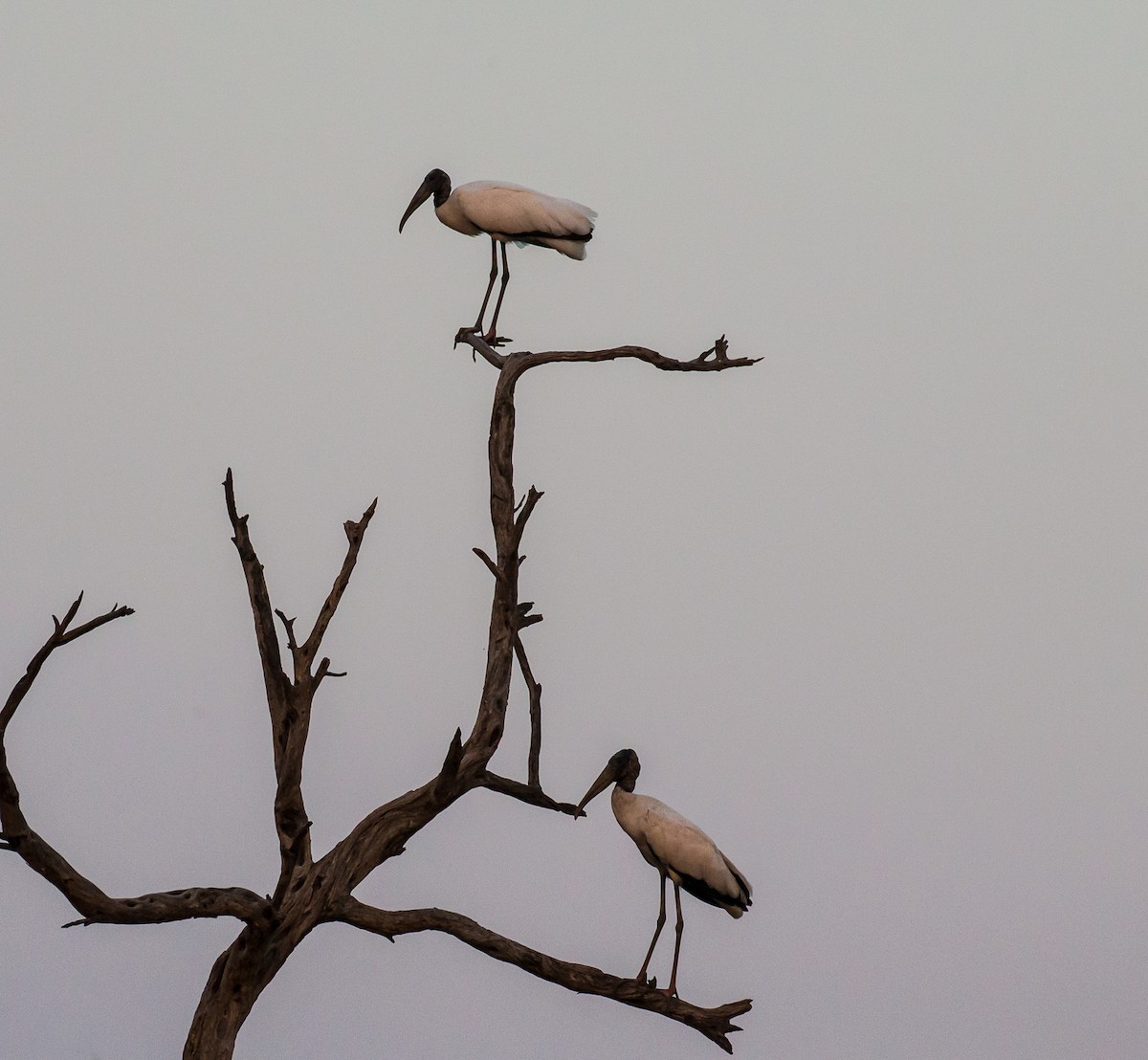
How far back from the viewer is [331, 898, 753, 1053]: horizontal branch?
7.16 metres

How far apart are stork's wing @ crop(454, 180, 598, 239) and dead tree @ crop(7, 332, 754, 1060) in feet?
3.31

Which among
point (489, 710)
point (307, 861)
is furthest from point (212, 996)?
point (489, 710)

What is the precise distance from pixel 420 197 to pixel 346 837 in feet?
11.6

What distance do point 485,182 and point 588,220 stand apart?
604 millimetres

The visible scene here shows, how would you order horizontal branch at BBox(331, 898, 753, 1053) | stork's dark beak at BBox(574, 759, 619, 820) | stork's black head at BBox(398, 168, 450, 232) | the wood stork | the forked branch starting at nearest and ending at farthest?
the forked branch, horizontal branch at BBox(331, 898, 753, 1053), the wood stork, stork's dark beak at BBox(574, 759, 619, 820), stork's black head at BBox(398, 168, 450, 232)

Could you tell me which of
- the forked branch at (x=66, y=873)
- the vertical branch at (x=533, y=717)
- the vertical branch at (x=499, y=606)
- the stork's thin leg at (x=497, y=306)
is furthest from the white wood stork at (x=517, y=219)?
the forked branch at (x=66, y=873)

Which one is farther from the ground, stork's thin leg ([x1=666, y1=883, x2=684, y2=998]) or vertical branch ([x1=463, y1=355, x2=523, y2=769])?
vertical branch ([x1=463, y1=355, x2=523, y2=769])

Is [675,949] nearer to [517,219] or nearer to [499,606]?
[499,606]

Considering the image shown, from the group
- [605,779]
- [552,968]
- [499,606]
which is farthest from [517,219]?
[552,968]

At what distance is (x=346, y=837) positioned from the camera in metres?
7.24

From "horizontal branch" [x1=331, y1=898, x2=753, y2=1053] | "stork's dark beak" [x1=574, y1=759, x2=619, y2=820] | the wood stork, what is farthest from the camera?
"stork's dark beak" [x1=574, y1=759, x2=619, y2=820]

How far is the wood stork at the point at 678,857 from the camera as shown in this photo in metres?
7.71

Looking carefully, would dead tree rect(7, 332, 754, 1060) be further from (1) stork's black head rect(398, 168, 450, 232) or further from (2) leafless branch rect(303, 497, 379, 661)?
(1) stork's black head rect(398, 168, 450, 232)

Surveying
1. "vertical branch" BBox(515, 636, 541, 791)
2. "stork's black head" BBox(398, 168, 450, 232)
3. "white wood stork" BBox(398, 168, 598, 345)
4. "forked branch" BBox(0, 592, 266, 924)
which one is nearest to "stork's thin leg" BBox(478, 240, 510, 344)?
"white wood stork" BBox(398, 168, 598, 345)
